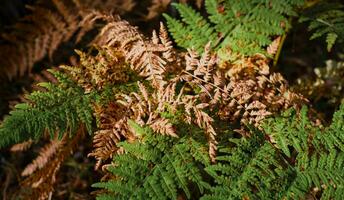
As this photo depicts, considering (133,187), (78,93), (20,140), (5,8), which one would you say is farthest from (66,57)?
(133,187)

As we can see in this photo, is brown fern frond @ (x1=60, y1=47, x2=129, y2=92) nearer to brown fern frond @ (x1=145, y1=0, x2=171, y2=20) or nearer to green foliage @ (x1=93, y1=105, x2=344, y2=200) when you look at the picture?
green foliage @ (x1=93, y1=105, x2=344, y2=200)

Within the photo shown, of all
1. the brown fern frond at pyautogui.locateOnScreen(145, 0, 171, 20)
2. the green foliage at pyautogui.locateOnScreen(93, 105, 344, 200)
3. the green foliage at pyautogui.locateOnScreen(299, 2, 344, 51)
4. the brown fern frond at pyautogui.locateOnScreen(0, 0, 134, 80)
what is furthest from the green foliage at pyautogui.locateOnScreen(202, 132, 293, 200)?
the brown fern frond at pyautogui.locateOnScreen(0, 0, 134, 80)

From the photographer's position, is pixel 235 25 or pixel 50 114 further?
pixel 235 25

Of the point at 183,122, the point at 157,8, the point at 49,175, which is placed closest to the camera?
the point at 183,122

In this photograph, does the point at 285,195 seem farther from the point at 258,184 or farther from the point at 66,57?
the point at 66,57

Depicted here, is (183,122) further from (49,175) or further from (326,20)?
(326,20)

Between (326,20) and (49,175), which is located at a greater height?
(326,20)

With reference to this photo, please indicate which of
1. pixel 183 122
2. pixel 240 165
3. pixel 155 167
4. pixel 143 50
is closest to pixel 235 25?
pixel 143 50

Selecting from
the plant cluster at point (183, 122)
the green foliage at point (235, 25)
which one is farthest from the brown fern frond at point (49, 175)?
the green foliage at point (235, 25)
